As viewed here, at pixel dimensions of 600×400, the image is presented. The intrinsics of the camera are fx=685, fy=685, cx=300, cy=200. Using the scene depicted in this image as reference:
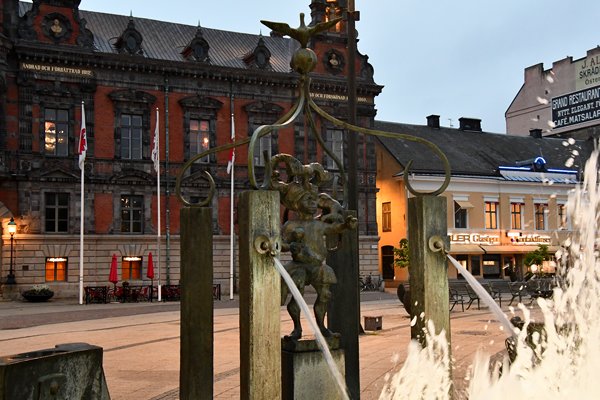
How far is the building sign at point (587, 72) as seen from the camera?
48656mm

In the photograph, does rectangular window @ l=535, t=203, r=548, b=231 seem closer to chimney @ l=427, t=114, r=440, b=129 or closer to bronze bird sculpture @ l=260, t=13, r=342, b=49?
chimney @ l=427, t=114, r=440, b=129

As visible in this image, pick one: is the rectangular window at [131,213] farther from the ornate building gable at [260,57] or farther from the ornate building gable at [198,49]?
the ornate building gable at [260,57]

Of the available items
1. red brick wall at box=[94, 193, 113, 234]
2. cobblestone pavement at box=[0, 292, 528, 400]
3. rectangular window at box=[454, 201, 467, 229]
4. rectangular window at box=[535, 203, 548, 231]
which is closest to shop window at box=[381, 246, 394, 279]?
rectangular window at box=[454, 201, 467, 229]

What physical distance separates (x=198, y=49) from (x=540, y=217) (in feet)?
78.7

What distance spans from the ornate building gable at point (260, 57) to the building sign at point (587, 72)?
2436 centimetres

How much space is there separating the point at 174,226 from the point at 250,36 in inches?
531

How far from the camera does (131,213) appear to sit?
34469 mm

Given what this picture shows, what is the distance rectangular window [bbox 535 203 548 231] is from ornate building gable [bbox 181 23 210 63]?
75.4 ft

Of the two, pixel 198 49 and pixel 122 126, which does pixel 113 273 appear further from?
pixel 198 49

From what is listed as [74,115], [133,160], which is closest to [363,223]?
[133,160]

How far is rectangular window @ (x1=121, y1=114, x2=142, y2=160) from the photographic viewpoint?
34.9 metres

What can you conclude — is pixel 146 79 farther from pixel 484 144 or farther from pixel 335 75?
pixel 484 144

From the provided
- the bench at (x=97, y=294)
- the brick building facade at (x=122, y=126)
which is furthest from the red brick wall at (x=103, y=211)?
the bench at (x=97, y=294)

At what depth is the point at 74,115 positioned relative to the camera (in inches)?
1323
